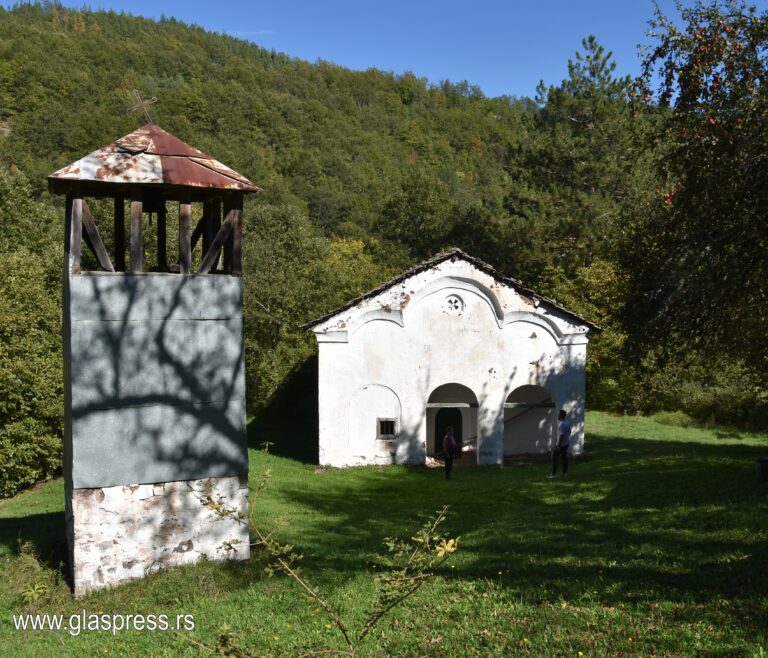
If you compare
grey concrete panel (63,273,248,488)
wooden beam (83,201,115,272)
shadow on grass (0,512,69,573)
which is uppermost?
wooden beam (83,201,115,272)

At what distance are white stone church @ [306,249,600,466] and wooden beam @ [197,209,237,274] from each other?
8.37m

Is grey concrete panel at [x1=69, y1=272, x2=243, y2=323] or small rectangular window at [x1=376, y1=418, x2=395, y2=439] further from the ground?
grey concrete panel at [x1=69, y1=272, x2=243, y2=323]

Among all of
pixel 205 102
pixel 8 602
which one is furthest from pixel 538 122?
pixel 205 102

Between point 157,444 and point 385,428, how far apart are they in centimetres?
1012

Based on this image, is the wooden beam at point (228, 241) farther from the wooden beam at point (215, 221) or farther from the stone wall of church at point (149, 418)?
the stone wall of church at point (149, 418)

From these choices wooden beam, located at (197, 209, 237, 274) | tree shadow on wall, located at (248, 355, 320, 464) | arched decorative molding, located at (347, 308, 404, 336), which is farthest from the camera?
tree shadow on wall, located at (248, 355, 320, 464)

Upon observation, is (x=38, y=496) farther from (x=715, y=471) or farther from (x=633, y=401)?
(x=633, y=401)

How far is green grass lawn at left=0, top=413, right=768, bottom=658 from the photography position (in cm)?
721

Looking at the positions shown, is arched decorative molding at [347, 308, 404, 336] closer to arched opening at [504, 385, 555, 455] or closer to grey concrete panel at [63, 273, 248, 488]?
arched opening at [504, 385, 555, 455]

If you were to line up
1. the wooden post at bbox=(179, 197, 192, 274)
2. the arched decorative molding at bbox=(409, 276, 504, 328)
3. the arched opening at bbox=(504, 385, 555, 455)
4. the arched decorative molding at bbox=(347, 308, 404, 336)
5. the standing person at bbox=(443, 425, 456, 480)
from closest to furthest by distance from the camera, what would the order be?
1. the wooden post at bbox=(179, 197, 192, 274)
2. the standing person at bbox=(443, 425, 456, 480)
3. the arched decorative molding at bbox=(347, 308, 404, 336)
4. the arched decorative molding at bbox=(409, 276, 504, 328)
5. the arched opening at bbox=(504, 385, 555, 455)

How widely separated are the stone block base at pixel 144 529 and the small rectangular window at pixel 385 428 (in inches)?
353

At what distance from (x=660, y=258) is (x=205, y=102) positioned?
7620 cm

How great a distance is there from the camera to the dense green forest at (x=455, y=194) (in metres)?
12.4

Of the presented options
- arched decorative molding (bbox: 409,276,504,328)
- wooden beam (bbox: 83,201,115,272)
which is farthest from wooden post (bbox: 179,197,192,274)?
arched decorative molding (bbox: 409,276,504,328)
